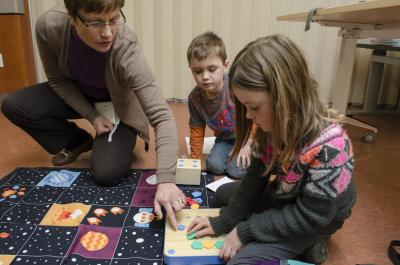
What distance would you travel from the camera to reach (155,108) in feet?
3.59

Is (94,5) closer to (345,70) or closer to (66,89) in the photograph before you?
(66,89)

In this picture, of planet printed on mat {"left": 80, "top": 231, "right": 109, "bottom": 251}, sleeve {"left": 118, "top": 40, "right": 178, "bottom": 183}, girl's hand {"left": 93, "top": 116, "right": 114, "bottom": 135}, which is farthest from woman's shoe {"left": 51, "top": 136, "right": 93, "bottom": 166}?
planet printed on mat {"left": 80, "top": 231, "right": 109, "bottom": 251}

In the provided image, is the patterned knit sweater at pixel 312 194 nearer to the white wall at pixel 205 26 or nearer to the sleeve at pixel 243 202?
the sleeve at pixel 243 202

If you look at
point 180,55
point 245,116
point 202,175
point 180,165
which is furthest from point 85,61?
point 180,55

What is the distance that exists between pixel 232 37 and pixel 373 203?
1.62 meters

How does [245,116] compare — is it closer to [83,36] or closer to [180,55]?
[83,36]

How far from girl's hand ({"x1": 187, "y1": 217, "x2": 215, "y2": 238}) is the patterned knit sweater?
0.26ft

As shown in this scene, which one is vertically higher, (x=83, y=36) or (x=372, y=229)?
(x=83, y=36)

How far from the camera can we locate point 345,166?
0.71 metres

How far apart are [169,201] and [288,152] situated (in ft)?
1.15

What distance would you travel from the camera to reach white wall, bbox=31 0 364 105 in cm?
238

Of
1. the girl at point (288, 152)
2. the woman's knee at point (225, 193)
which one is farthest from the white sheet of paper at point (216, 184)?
the girl at point (288, 152)

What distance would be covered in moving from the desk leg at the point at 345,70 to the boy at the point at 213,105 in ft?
2.56

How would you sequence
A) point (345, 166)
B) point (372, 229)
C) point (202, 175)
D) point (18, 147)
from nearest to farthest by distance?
point (345, 166), point (372, 229), point (202, 175), point (18, 147)
